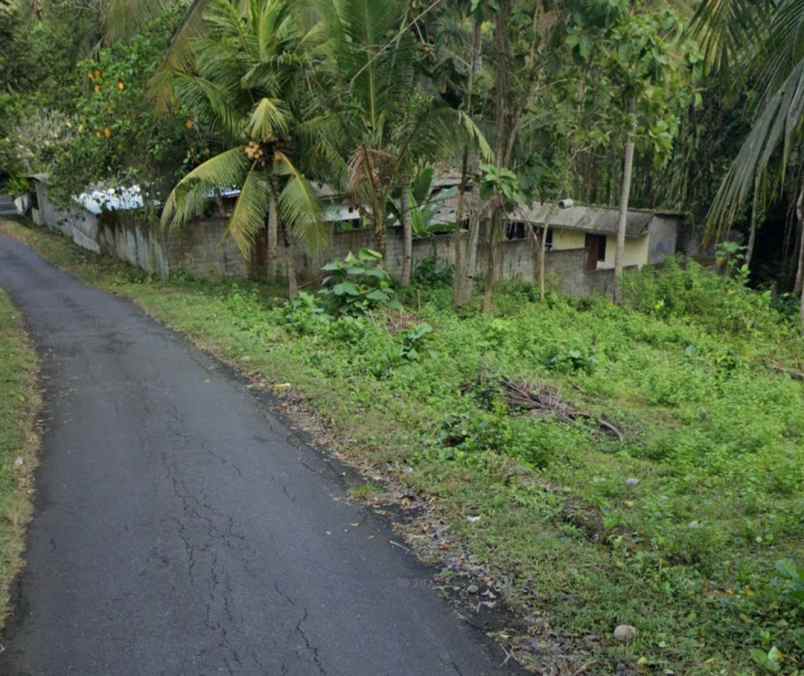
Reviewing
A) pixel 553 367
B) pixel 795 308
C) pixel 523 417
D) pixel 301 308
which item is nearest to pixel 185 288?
pixel 301 308

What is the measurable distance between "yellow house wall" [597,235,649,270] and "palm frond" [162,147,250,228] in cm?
1160

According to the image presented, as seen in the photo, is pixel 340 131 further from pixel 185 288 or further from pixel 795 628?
pixel 795 628

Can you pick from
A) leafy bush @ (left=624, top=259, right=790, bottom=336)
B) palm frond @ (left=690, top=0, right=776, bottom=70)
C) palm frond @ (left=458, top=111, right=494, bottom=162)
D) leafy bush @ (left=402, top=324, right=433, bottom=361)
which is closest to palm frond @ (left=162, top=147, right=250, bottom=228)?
palm frond @ (left=458, top=111, right=494, bottom=162)

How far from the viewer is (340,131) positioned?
15.2 metres

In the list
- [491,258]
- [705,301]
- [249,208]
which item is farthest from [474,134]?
[705,301]

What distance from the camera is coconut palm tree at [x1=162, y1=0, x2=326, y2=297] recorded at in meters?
14.7

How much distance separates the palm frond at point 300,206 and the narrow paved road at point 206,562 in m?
5.71

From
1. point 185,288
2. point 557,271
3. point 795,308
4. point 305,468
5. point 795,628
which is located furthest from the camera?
point 557,271

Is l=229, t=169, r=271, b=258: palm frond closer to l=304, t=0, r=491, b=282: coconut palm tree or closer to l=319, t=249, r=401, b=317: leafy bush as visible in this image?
l=304, t=0, r=491, b=282: coconut palm tree

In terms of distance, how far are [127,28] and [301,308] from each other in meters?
5.91

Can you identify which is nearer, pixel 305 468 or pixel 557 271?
pixel 305 468

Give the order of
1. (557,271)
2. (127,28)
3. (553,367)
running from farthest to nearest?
1. (557,271)
2. (127,28)
3. (553,367)

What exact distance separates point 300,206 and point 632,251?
38.7ft

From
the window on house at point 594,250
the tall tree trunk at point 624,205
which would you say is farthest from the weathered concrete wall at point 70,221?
the window on house at point 594,250
